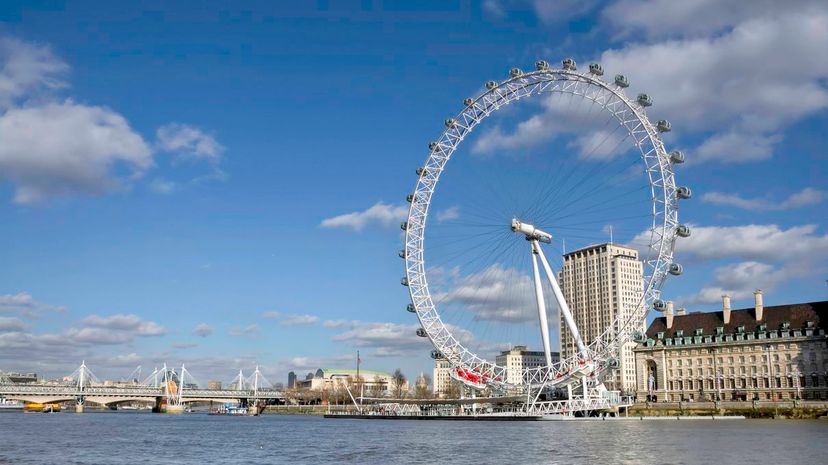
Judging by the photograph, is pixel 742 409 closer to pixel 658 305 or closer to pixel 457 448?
pixel 658 305

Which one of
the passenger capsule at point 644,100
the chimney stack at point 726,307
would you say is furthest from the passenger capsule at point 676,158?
the chimney stack at point 726,307

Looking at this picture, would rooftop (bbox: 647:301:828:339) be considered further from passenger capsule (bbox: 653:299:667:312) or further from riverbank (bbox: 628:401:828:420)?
passenger capsule (bbox: 653:299:667:312)

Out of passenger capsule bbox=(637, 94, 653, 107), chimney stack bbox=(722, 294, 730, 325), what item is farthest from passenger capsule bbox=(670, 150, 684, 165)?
chimney stack bbox=(722, 294, 730, 325)

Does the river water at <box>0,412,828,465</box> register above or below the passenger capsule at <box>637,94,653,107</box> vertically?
below

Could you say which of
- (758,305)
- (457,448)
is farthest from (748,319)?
(457,448)

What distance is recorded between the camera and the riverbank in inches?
4513

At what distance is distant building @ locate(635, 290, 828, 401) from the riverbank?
11.8 m

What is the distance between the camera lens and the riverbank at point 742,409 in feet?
376

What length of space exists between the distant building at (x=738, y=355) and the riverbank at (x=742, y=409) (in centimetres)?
1181

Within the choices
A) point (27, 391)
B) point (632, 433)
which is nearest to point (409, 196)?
point (632, 433)

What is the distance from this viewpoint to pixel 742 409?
124 metres

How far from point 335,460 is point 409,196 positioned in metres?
61.1

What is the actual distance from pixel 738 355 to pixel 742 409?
19624 millimetres

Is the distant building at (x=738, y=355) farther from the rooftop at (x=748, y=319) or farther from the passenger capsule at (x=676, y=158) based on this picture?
Answer: the passenger capsule at (x=676, y=158)
